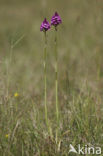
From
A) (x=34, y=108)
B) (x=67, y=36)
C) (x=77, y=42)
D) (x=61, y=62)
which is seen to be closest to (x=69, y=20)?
(x=67, y=36)

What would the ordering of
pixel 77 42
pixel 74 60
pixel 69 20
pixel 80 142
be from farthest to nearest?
pixel 69 20 < pixel 77 42 < pixel 74 60 < pixel 80 142

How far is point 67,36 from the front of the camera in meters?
7.19

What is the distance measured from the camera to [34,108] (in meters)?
2.46

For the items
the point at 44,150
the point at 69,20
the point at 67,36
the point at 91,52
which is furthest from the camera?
the point at 69,20

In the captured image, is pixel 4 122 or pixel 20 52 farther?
pixel 20 52

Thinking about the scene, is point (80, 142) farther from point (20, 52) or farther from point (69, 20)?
point (69, 20)

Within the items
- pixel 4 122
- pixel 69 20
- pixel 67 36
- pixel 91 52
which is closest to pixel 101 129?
pixel 4 122

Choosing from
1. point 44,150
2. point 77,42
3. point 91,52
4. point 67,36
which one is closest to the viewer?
point 44,150

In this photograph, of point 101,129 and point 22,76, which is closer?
point 101,129

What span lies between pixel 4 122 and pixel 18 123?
12 centimetres

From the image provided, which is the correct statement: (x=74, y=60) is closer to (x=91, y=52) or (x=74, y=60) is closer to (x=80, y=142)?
(x=91, y=52)

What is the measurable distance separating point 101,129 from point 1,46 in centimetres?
461

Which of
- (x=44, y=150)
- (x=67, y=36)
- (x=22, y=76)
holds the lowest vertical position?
(x=44, y=150)

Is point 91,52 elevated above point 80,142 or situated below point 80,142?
above
